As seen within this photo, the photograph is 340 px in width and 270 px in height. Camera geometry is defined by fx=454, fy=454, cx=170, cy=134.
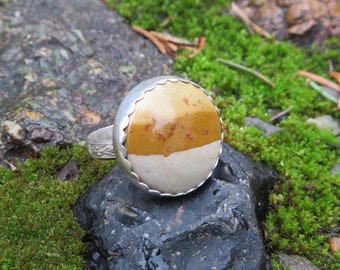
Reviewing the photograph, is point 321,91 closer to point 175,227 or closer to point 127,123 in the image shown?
point 175,227

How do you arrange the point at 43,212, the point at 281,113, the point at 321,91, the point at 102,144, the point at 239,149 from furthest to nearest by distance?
the point at 321,91 < the point at 281,113 < the point at 239,149 < the point at 43,212 < the point at 102,144

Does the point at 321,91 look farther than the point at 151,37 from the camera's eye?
No

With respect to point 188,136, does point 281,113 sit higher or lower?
lower

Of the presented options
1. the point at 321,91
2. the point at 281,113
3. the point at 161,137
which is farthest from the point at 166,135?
the point at 321,91

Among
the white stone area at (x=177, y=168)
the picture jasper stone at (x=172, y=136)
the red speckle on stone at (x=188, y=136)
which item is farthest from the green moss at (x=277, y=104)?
the red speckle on stone at (x=188, y=136)

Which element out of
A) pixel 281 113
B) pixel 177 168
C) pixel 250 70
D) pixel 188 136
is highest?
pixel 188 136

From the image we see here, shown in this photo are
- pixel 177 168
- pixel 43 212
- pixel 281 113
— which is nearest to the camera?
pixel 177 168

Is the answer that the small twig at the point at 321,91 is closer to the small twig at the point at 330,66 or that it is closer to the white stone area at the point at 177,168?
the small twig at the point at 330,66
